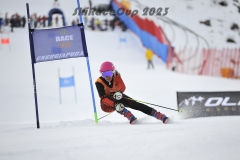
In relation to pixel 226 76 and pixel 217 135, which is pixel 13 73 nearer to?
pixel 226 76

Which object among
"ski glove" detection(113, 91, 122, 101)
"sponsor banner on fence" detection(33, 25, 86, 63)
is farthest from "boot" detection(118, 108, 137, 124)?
"sponsor banner on fence" detection(33, 25, 86, 63)

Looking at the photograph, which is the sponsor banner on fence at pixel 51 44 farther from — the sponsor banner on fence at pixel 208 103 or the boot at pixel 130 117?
the sponsor banner on fence at pixel 208 103

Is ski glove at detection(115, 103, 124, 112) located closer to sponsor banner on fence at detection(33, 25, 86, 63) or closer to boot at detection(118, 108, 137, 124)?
boot at detection(118, 108, 137, 124)

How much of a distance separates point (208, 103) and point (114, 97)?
1681mm

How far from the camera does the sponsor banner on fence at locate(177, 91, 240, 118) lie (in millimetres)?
7285

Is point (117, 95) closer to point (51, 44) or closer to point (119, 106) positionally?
point (119, 106)

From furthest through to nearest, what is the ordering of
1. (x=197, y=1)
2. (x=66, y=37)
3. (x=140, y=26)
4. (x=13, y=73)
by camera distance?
(x=197, y=1), (x=140, y=26), (x=13, y=73), (x=66, y=37)

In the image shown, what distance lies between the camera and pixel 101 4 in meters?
36.0

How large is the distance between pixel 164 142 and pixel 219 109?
2926 millimetres

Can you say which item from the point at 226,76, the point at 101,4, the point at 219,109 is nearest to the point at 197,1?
the point at 101,4

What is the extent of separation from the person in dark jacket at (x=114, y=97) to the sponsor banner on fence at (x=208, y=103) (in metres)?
0.65

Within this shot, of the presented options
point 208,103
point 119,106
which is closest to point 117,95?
point 119,106

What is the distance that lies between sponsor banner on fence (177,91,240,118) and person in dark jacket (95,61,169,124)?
653 mm

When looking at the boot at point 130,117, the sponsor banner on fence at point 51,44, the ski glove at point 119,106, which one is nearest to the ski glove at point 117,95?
the ski glove at point 119,106
